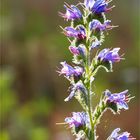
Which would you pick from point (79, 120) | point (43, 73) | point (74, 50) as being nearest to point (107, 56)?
point (74, 50)

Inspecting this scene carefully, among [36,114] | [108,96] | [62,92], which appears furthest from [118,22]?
[108,96]

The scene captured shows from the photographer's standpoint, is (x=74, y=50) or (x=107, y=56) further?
(x=107, y=56)

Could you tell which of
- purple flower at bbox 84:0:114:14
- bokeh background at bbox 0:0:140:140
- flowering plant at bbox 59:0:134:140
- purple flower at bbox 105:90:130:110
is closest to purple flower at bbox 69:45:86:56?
flowering plant at bbox 59:0:134:140

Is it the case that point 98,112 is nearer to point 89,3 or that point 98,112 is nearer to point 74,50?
point 74,50

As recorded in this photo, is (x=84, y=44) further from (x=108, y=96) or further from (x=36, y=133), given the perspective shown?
(x=36, y=133)

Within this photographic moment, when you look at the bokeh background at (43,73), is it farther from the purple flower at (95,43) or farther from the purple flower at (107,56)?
the purple flower at (95,43)

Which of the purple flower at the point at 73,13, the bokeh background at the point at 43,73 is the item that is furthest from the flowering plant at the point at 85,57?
the bokeh background at the point at 43,73

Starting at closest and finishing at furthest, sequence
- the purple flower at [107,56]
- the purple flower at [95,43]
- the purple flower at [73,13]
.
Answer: the purple flower at [95,43] → the purple flower at [73,13] → the purple flower at [107,56]

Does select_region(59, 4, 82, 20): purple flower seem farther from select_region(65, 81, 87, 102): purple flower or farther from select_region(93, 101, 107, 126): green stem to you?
select_region(93, 101, 107, 126): green stem
